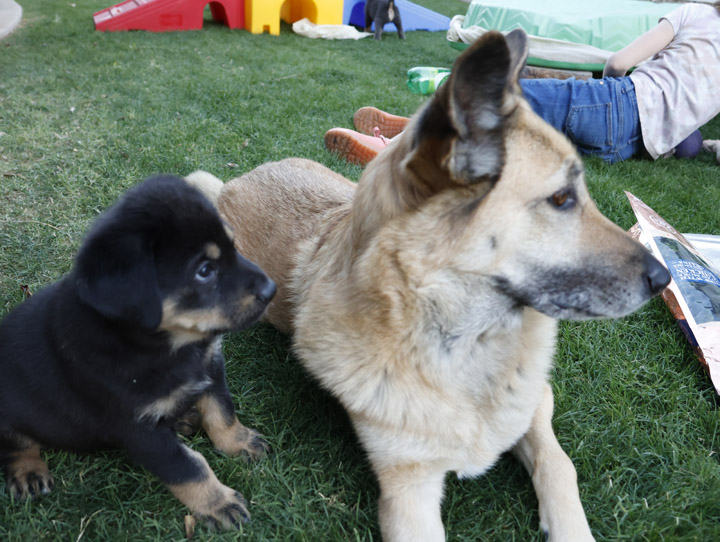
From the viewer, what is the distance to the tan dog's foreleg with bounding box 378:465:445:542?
1845 millimetres

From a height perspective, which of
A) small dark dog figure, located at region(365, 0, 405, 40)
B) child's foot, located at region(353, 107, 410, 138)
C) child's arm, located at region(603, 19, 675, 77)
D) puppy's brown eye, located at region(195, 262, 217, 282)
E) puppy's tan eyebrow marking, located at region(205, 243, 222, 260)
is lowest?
small dark dog figure, located at region(365, 0, 405, 40)

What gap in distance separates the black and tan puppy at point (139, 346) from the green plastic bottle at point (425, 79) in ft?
18.0

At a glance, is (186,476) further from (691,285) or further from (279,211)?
(691,285)

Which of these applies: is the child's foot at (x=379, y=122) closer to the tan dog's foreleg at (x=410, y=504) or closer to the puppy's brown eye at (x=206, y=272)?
the puppy's brown eye at (x=206, y=272)

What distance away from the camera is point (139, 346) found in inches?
75.1

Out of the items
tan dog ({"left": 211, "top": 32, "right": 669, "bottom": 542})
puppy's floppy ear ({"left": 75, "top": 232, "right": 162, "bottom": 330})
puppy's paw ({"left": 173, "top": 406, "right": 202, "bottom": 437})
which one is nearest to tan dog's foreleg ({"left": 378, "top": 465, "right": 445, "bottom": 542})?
tan dog ({"left": 211, "top": 32, "right": 669, "bottom": 542})

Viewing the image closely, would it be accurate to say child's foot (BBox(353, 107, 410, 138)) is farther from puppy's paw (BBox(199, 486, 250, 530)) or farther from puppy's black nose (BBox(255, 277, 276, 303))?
puppy's paw (BBox(199, 486, 250, 530))

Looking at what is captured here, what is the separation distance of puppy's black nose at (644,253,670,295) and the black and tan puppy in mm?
1359

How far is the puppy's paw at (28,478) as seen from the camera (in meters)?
2.12

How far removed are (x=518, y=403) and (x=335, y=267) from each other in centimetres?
88

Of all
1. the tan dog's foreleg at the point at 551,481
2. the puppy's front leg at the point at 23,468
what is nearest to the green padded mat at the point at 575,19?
the tan dog's foreleg at the point at 551,481

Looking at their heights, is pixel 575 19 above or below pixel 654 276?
below

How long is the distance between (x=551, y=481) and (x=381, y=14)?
37.2 feet

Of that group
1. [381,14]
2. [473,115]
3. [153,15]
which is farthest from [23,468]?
[381,14]
